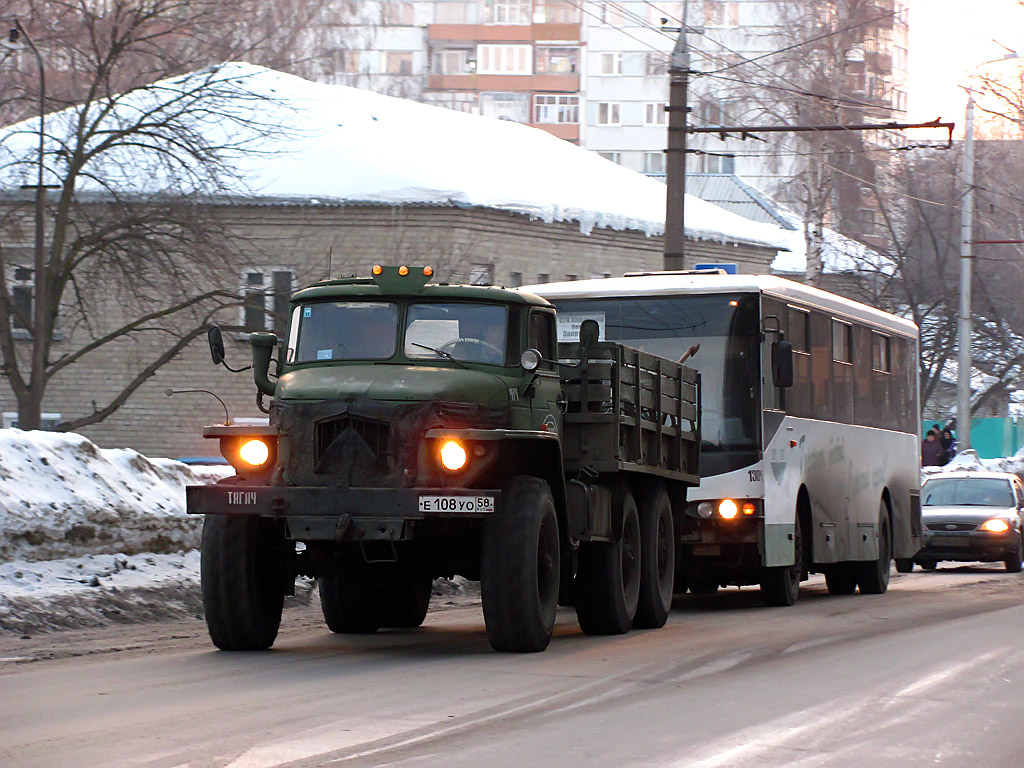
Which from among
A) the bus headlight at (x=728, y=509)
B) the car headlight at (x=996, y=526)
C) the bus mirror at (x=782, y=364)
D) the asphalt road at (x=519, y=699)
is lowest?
the asphalt road at (x=519, y=699)

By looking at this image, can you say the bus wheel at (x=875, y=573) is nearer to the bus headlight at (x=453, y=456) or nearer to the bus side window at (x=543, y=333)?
the bus side window at (x=543, y=333)

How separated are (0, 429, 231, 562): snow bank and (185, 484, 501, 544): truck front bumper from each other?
425 cm

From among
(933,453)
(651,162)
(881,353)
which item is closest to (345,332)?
(881,353)

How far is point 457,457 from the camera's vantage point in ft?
36.2

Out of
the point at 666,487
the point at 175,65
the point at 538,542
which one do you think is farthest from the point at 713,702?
the point at 175,65

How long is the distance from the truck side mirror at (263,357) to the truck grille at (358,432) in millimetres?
1281

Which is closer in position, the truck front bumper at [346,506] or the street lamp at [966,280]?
the truck front bumper at [346,506]

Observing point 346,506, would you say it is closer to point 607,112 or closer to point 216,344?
point 216,344

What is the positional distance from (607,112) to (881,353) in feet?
311

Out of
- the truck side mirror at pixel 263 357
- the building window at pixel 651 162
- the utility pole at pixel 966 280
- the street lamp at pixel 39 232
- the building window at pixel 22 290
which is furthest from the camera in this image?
the building window at pixel 651 162

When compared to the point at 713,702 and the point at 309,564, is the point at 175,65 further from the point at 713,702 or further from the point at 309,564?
the point at 713,702

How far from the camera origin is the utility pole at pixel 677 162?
23.5 metres

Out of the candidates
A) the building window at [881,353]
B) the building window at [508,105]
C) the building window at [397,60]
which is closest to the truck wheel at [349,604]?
the building window at [881,353]

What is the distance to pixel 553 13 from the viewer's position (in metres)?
112
